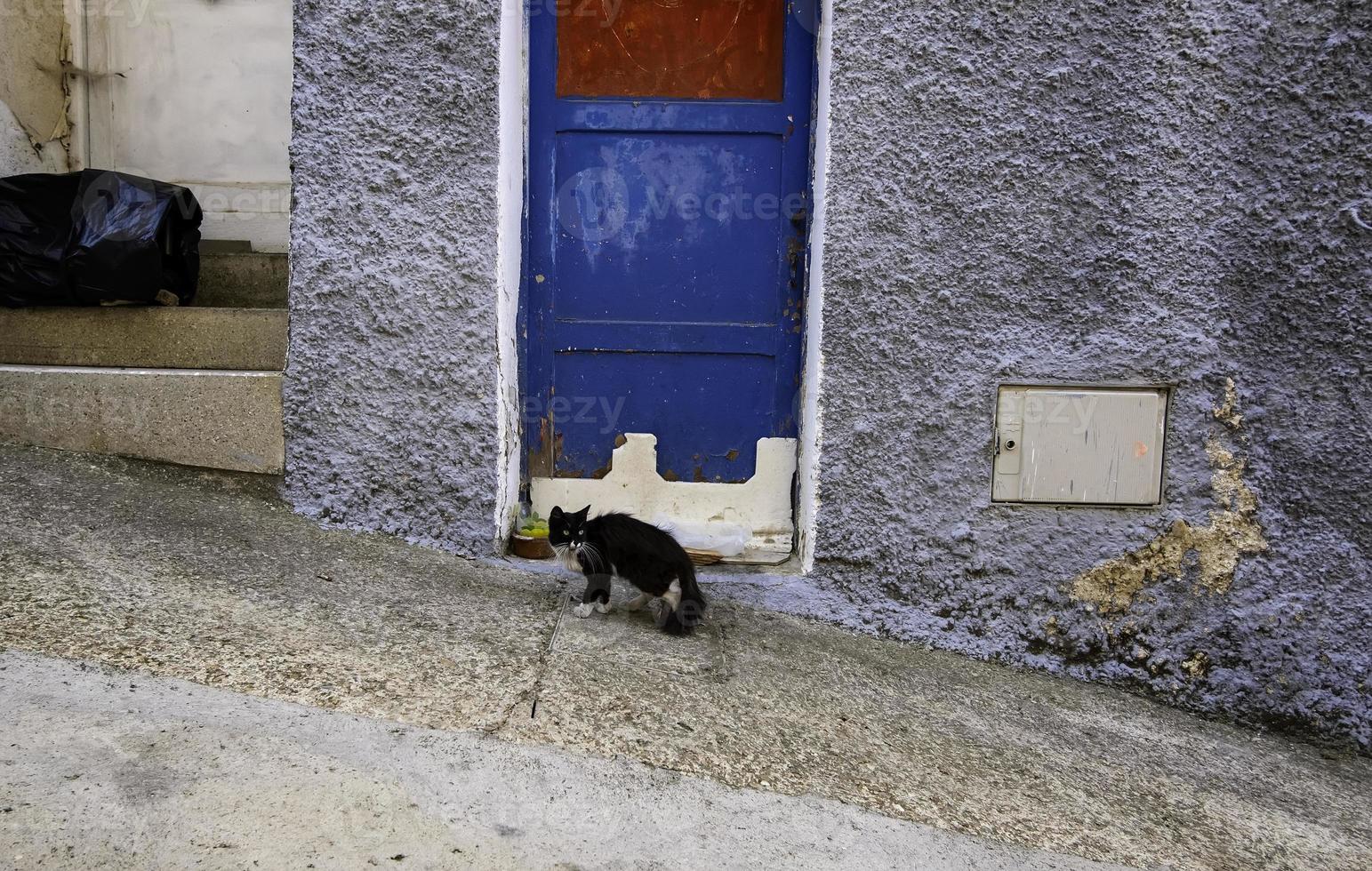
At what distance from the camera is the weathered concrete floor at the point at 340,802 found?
1668 millimetres

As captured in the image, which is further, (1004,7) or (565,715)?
(1004,7)

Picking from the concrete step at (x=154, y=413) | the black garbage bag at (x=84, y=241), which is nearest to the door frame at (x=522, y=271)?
the concrete step at (x=154, y=413)

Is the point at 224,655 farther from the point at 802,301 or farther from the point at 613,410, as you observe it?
the point at 802,301

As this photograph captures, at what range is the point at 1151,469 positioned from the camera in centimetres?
306

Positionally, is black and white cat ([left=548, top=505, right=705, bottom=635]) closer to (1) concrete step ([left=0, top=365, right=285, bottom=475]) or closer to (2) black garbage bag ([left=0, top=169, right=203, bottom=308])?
(1) concrete step ([left=0, top=365, right=285, bottom=475])

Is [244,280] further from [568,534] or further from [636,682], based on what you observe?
[636,682]

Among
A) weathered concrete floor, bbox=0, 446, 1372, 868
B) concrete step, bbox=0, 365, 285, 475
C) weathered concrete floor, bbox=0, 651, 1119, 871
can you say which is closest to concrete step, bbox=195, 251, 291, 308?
concrete step, bbox=0, 365, 285, 475

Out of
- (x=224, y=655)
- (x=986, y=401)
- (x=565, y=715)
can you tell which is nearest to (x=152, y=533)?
(x=224, y=655)

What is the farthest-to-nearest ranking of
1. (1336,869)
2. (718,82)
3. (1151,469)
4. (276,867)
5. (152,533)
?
(718,82)
(1151,469)
(152,533)
(1336,869)
(276,867)

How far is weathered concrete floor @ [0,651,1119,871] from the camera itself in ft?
5.47

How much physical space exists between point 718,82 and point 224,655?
2501 millimetres

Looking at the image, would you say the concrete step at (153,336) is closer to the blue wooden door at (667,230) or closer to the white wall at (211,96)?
the blue wooden door at (667,230)

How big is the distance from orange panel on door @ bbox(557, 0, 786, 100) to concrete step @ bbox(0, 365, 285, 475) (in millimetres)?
1619

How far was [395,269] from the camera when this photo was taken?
3.11 m
